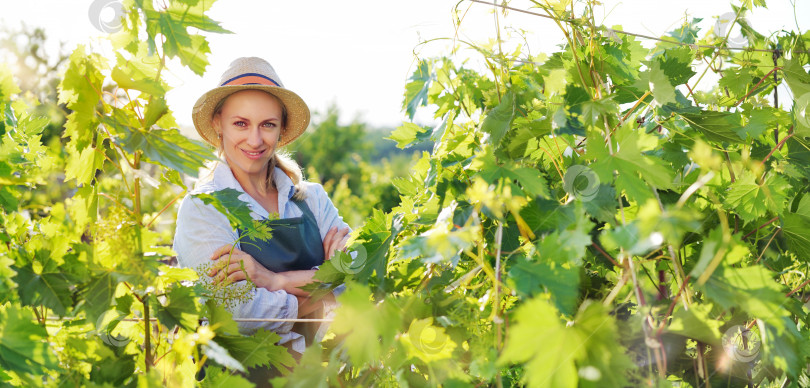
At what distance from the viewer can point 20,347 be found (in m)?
0.88

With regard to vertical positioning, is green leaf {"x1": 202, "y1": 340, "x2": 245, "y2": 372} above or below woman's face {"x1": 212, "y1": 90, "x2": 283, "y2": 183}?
below

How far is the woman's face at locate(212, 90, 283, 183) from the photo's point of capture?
2945 mm

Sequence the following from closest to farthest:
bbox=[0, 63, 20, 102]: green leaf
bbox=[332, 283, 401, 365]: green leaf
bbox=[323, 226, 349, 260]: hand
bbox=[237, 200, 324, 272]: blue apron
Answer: bbox=[332, 283, 401, 365]: green leaf → bbox=[0, 63, 20, 102]: green leaf → bbox=[237, 200, 324, 272]: blue apron → bbox=[323, 226, 349, 260]: hand

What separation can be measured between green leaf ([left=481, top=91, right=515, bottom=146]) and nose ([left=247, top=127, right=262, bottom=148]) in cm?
202

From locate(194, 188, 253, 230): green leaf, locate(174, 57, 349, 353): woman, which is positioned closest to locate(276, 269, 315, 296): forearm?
locate(174, 57, 349, 353): woman

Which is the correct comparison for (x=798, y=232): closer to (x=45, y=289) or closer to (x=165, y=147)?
(x=165, y=147)

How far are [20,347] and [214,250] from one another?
5.11ft

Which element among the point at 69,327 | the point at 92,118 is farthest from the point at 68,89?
the point at 69,327

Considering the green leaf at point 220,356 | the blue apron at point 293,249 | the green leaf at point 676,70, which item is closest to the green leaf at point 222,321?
the green leaf at point 220,356

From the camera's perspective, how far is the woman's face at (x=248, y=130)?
2.95 meters

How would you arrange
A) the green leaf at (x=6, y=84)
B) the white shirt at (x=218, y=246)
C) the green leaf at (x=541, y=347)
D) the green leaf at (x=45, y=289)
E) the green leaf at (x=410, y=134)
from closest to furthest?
1. the green leaf at (x=541, y=347)
2. the green leaf at (x=45, y=289)
3. the green leaf at (x=6, y=84)
4. the green leaf at (x=410, y=134)
5. the white shirt at (x=218, y=246)

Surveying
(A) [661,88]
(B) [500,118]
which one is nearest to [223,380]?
(B) [500,118]

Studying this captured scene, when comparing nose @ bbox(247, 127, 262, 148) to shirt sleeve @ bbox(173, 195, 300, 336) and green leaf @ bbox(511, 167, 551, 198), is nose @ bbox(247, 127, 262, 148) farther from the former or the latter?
green leaf @ bbox(511, 167, 551, 198)

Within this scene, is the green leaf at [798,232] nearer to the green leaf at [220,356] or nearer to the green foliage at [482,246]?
the green foliage at [482,246]
